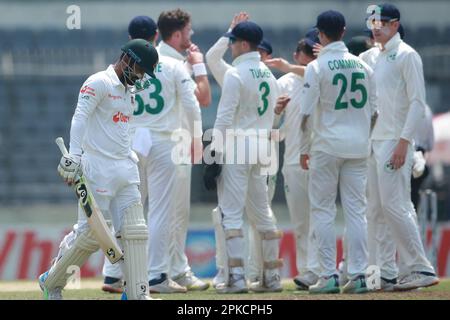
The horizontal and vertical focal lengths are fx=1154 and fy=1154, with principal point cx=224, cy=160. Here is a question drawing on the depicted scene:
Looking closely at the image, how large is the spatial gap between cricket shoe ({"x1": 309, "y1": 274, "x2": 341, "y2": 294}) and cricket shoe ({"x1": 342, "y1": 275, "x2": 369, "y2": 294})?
0.29 ft

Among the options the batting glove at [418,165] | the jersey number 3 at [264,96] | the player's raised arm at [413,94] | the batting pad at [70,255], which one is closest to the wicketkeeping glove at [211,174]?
the jersey number 3 at [264,96]

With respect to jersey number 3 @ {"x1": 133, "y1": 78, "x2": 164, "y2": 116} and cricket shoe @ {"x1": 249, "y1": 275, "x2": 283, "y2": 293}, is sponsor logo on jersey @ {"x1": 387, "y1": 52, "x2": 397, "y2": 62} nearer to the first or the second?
jersey number 3 @ {"x1": 133, "y1": 78, "x2": 164, "y2": 116}

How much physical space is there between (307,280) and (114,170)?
9.01 feet

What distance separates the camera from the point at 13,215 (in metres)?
16.2

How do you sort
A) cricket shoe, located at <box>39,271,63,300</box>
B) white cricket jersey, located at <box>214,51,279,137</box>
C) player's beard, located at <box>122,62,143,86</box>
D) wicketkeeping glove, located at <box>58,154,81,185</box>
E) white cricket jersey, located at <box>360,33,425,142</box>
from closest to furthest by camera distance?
wicketkeeping glove, located at <box>58,154,81,185</box> < player's beard, located at <box>122,62,143,86</box> < cricket shoe, located at <box>39,271,63,300</box> < white cricket jersey, located at <box>360,33,425,142</box> < white cricket jersey, located at <box>214,51,279,137</box>

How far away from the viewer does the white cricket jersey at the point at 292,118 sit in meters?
10.4

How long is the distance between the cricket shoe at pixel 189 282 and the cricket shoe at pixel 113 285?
0.61 metres

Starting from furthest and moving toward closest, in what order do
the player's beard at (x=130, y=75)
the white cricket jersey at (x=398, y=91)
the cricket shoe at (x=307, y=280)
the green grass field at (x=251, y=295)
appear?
the cricket shoe at (x=307, y=280) → the white cricket jersey at (x=398, y=91) → the green grass field at (x=251, y=295) → the player's beard at (x=130, y=75)

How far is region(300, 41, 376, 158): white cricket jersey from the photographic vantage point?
30.5ft

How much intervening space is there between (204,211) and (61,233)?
2108 millimetres

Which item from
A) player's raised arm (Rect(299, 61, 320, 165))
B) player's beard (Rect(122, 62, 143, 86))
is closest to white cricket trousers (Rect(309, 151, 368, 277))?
player's raised arm (Rect(299, 61, 320, 165))

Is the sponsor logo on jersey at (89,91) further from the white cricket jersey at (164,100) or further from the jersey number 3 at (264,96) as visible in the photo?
the jersey number 3 at (264,96)

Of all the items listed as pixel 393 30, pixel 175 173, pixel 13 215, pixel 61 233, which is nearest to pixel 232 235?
pixel 175 173
